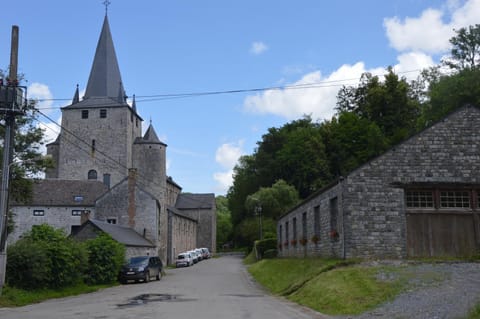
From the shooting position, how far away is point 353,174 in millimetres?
21078

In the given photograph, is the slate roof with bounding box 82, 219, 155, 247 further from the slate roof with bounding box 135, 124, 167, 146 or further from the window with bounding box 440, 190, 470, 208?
the window with bounding box 440, 190, 470, 208

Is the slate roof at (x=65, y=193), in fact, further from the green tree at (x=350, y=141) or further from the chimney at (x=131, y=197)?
the green tree at (x=350, y=141)

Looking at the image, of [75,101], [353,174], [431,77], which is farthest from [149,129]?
[353,174]

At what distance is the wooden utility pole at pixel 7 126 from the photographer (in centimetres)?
1795

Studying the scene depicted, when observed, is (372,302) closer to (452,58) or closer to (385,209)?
(385,209)

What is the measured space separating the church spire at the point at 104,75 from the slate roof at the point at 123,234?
24.0m

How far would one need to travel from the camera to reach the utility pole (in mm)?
17969

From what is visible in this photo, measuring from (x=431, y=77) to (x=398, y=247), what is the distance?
3820cm

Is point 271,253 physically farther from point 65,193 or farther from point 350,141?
point 65,193

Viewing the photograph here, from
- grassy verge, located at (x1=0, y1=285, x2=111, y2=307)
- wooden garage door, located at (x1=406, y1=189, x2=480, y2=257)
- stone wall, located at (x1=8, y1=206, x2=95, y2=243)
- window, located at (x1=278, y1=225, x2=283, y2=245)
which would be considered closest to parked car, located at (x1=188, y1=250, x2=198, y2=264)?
stone wall, located at (x1=8, y1=206, x2=95, y2=243)

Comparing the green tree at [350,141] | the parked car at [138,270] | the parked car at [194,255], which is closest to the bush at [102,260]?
the parked car at [138,270]

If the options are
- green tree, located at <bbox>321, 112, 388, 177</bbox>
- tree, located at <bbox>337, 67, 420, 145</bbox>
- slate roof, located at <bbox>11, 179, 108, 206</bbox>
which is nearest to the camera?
slate roof, located at <bbox>11, 179, 108, 206</bbox>

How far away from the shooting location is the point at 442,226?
20.9 m

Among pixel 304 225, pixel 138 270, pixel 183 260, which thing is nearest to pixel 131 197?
pixel 183 260
